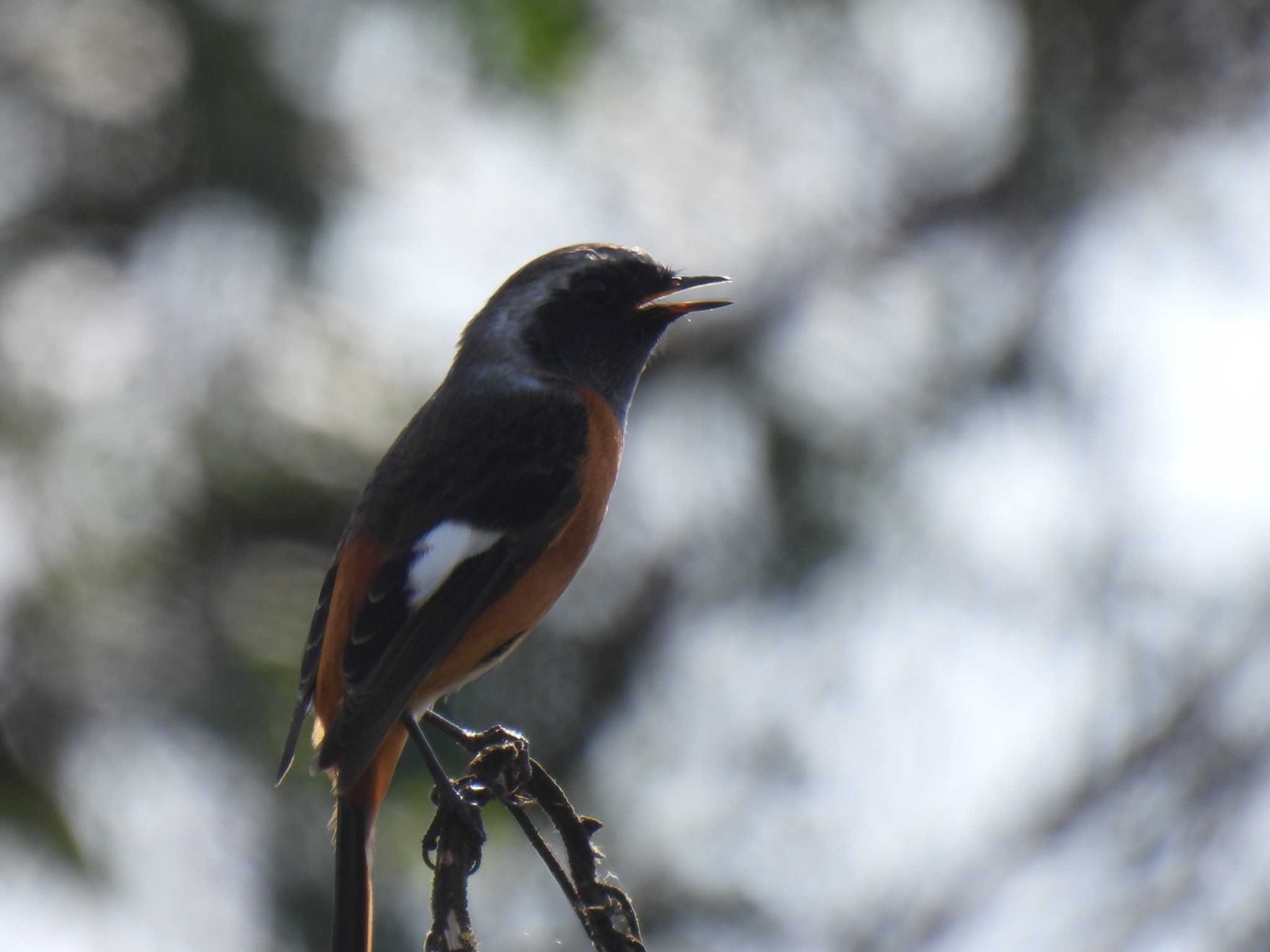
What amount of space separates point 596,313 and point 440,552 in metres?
1.05

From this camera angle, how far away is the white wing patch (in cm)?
348

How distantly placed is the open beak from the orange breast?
49cm

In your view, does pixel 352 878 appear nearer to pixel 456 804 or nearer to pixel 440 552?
pixel 456 804

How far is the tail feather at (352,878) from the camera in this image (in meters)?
2.75

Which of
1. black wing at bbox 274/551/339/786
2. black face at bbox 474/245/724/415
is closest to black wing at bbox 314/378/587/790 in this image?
black wing at bbox 274/551/339/786

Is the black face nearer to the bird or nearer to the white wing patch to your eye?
the bird

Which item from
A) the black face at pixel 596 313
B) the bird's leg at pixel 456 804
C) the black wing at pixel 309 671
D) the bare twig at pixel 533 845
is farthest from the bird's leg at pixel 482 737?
the black face at pixel 596 313

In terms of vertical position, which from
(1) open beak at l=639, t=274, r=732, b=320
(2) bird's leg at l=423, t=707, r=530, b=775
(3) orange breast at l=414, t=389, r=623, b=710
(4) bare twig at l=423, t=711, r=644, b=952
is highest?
(1) open beak at l=639, t=274, r=732, b=320

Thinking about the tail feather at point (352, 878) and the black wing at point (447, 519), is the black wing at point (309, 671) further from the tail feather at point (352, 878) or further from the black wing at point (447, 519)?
the tail feather at point (352, 878)

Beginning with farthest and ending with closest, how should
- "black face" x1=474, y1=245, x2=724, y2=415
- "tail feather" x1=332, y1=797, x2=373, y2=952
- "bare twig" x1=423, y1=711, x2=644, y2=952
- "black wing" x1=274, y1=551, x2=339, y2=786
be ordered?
1. "black face" x1=474, y1=245, x2=724, y2=415
2. "black wing" x1=274, y1=551, x2=339, y2=786
3. "tail feather" x1=332, y1=797, x2=373, y2=952
4. "bare twig" x1=423, y1=711, x2=644, y2=952

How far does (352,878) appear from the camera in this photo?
9.40 ft

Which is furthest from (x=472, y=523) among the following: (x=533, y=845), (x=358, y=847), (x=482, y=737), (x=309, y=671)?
(x=533, y=845)

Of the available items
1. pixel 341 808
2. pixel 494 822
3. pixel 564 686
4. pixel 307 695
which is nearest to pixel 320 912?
pixel 494 822

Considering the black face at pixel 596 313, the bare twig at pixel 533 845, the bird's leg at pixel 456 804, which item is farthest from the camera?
the black face at pixel 596 313
